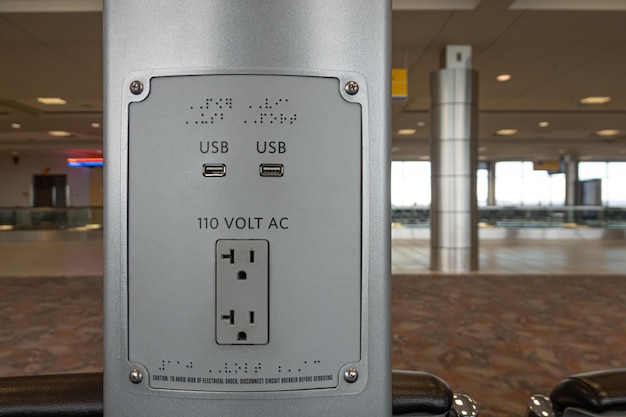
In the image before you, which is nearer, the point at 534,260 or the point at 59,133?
the point at 534,260

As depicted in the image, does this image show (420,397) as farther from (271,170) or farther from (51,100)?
(51,100)

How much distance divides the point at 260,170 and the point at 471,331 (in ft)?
16.4

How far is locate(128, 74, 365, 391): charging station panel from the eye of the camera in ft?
2.73

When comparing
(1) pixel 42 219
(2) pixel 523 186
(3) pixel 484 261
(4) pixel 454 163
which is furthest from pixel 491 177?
(4) pixel 454 163

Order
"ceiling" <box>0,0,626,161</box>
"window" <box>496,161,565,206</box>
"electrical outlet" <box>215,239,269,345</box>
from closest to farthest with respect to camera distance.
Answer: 1. "electrical outlet" <box>215,239,269,345</box>
2. "ceiling" <box>0,0,626,161</box>
3. "window" <box>496,161,565,206</box>

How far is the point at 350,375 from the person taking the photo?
87 cm

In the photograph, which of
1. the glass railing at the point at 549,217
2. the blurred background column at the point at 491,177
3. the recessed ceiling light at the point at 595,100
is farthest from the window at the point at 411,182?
the recessed ceiling light at the point at 595,100

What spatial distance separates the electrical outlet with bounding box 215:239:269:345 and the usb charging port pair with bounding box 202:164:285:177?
104 millimetres

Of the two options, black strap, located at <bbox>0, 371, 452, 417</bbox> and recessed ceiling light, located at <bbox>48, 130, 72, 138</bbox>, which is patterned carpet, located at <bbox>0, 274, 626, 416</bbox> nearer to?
black strap, located at <bbox>0, 371, 452, 417</bbox>

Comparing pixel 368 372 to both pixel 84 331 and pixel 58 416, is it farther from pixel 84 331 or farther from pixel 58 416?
pixel 84 331

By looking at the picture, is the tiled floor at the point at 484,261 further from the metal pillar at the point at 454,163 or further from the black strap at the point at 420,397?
the black strap at the point at 420,397

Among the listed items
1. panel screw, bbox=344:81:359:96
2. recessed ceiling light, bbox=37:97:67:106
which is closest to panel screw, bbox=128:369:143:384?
panel screw, bbox=344:81:359:96

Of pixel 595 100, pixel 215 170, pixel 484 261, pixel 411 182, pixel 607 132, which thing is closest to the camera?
pixel 215 170

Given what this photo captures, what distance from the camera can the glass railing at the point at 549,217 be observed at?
22.8m
